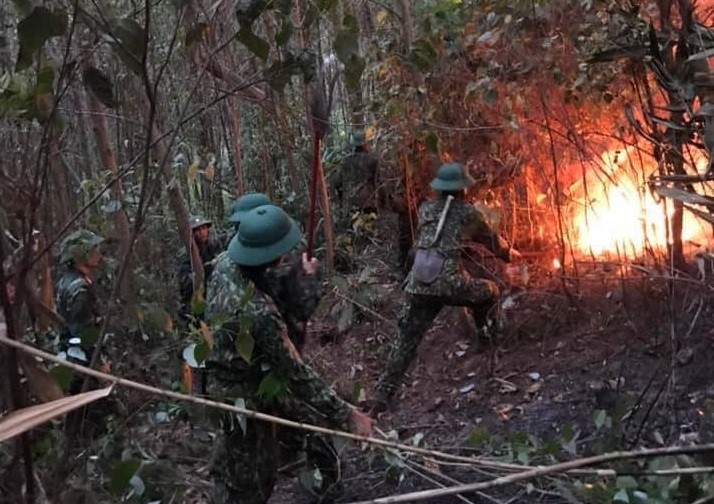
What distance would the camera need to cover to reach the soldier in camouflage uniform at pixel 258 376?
4082 mm

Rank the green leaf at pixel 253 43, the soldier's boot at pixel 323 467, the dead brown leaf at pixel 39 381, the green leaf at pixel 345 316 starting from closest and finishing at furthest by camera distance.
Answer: the dead brown leaf at pixel 39 381, the green leaf at pixel 253 43, the soldier's boot at pixel 323 467, the green leaf at pixel 345 316

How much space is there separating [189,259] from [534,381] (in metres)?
3.37

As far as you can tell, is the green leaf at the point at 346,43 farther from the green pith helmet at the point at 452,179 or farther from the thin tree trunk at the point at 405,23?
the thin tree trunk at the point at 405,23

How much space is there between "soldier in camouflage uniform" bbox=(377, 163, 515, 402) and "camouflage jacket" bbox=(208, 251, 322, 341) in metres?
2.00

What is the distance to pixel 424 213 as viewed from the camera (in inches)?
262

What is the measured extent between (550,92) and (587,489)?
410cm

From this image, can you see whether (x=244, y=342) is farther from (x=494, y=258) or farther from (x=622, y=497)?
(x=494, y=258)

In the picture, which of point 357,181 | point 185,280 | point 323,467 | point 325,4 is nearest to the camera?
point 325,4

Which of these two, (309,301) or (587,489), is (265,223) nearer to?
(309,301)

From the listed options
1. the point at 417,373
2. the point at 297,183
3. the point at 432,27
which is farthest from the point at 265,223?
the point at 297,183

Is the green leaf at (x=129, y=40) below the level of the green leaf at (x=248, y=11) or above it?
below

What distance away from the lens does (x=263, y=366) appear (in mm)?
4203

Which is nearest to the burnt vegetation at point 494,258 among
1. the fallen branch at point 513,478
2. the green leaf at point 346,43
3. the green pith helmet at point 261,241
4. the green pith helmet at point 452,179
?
the green leaf at point 346,43

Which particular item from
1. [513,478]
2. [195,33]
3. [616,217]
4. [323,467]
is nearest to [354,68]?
[195,33]
